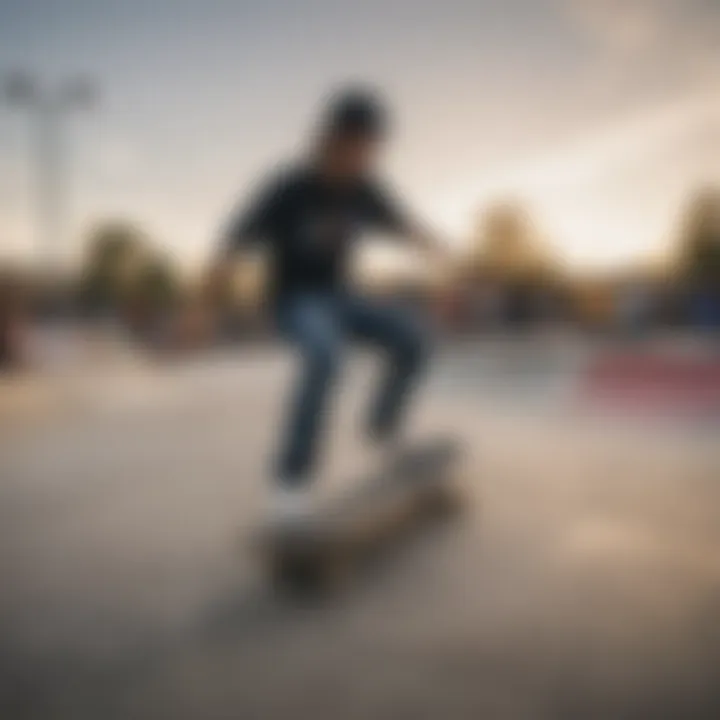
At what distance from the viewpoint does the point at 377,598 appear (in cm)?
181

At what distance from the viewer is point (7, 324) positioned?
4.60 metres

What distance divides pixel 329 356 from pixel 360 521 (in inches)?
17.1

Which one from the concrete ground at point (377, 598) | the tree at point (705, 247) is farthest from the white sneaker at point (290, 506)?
the tree at point (705, 247)

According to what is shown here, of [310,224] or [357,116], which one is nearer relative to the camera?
[357,116]

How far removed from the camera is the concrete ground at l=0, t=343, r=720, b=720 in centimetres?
136

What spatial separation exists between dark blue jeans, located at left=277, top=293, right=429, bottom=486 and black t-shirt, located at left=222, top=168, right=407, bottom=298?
0.22 feet

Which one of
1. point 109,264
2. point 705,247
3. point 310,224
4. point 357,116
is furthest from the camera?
point 705,247

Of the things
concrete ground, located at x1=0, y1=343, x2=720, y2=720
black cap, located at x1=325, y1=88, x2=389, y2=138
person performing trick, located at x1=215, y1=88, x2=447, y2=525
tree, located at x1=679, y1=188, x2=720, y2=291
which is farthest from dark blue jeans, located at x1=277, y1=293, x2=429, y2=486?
tree, located at x1=679, y1=188, x2=720, y2=291

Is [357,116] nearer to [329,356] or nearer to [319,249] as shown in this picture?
[319,249]

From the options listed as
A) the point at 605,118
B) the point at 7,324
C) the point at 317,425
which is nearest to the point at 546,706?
the point at 317,425

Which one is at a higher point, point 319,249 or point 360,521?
point 319,249

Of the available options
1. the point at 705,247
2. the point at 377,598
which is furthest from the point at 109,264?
the point at 705,247

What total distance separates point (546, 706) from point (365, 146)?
1458 mm

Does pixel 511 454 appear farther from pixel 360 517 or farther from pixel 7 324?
pixel 7 324
